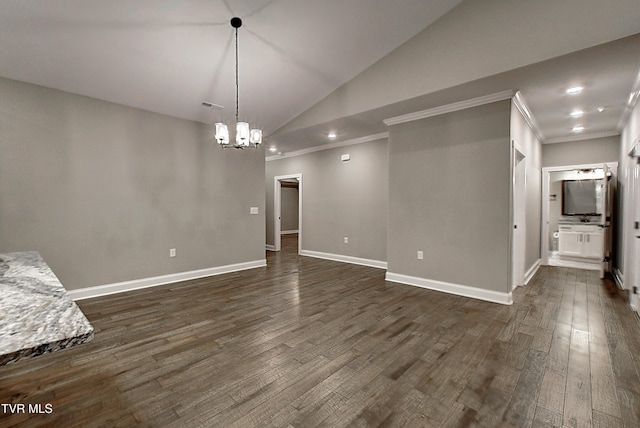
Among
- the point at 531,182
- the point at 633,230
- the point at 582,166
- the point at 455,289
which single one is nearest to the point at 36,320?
the point at 455,289

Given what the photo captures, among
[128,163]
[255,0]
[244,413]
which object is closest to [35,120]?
[128,163]

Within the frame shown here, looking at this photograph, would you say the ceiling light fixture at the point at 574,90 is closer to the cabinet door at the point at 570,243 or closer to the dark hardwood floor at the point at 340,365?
the dark hardwood floor at the point at 340,365

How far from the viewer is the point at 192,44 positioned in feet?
11.0

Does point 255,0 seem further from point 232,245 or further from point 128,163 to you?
point 232,245

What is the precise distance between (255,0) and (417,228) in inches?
144

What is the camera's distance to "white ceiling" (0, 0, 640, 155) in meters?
2.82

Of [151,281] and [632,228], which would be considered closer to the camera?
[632,228]

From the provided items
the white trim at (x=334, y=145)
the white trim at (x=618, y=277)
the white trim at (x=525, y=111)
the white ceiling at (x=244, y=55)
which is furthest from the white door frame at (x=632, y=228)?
the white trim at (x=334, y=145)

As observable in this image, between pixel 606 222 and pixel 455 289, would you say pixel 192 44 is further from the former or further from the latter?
pixel 606 222

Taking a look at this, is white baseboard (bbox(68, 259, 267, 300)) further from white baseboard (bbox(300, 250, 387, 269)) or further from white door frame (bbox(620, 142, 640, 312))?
white door frame (bbox(620, 142, 640, 312))

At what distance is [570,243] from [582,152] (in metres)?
2.18

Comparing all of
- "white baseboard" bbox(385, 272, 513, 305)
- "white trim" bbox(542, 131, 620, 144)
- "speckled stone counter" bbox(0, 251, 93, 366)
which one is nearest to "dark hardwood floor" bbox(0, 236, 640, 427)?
"white baseboard" bbox(385, 272, 513, 305)

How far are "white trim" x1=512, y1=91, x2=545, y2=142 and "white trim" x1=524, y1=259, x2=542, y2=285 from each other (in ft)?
8.40

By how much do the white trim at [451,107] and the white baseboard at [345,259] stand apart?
2794 mm
